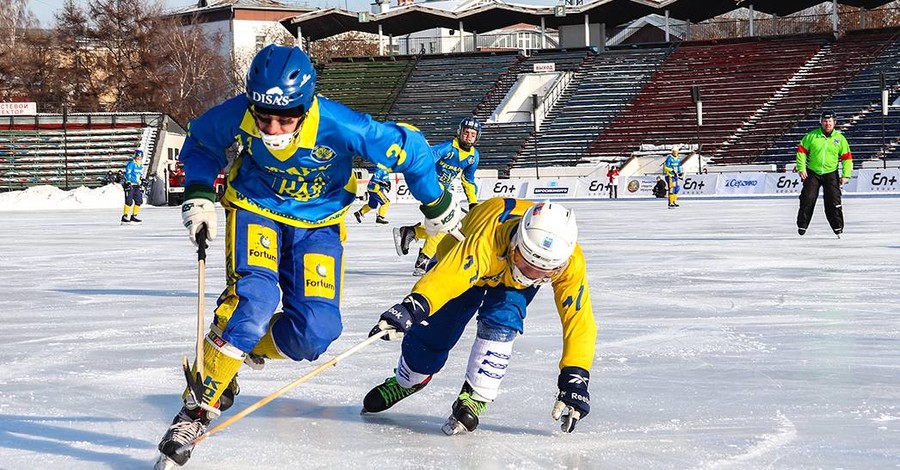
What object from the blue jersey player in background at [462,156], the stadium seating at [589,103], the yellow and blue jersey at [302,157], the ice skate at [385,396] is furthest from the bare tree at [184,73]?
the yellow and blue jersey at [302,157]

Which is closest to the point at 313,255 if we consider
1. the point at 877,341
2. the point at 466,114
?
the point at 877,341

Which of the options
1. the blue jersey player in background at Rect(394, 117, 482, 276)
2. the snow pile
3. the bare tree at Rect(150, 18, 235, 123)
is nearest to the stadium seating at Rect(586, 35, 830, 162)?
the snow pile

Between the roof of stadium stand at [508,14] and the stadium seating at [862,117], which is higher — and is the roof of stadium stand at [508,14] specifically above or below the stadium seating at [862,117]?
above

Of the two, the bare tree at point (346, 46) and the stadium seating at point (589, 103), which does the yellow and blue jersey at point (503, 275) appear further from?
the bare tree at point (346, 46)

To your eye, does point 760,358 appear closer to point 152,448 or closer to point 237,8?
point 152,448

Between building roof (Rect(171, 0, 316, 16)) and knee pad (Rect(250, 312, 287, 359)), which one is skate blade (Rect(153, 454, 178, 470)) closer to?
knee pad (Rect(250, 312, 287, 359))

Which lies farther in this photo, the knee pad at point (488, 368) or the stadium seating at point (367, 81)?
the stadium seating at point (367, 81)

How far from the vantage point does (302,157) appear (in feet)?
14.4

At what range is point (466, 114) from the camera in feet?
153

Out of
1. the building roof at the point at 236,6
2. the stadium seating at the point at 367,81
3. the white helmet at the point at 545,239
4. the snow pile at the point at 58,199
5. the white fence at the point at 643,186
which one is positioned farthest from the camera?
the building roof at the point at 236,6

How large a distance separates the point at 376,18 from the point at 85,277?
134 feet

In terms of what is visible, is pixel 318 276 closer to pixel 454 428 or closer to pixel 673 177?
pixel 454 428

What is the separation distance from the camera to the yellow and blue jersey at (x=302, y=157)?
4.38 metres

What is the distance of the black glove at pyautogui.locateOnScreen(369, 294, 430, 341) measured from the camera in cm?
400
